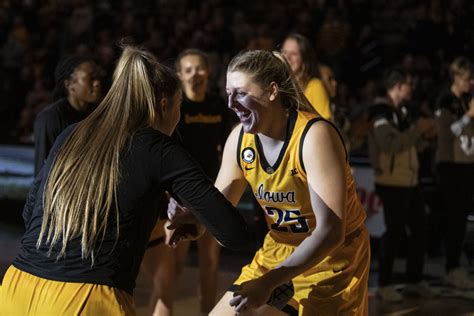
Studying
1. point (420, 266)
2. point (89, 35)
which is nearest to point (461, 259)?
point (420, 266)

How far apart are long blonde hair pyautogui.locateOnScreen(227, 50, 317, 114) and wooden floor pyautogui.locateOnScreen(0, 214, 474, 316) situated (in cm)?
291

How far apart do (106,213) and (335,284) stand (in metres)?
1.14

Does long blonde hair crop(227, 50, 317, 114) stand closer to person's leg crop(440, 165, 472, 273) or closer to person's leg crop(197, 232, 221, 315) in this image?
person's leg crop(197, 232, 221, 315)

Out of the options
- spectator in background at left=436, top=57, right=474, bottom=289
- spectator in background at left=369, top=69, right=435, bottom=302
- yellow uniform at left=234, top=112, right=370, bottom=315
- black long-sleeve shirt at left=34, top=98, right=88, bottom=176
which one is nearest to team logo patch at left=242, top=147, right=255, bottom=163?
yellow uniform at left=234, top=112, right=370, bottom=315

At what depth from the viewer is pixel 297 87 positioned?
11.6ft

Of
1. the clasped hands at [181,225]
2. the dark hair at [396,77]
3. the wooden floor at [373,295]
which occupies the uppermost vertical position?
the dark hair at [396,77]

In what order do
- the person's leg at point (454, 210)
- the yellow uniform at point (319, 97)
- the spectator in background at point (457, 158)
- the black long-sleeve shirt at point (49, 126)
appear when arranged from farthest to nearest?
1. the person's leg at point (454, 210)
2. the spectator in background at point (457, 158)
3. the yellow uniform at point (319, 97)
4. the black long-sleeve shirt at point (49, 126)

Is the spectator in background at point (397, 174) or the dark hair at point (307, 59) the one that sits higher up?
the dark hair at point (307, 59)

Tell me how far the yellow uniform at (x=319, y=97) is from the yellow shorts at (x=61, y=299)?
316 cm

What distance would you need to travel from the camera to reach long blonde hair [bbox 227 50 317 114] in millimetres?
3404

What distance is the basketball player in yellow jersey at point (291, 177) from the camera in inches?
128

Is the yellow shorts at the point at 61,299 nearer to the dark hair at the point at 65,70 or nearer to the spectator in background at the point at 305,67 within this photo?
the dark hair at the point at 65,70

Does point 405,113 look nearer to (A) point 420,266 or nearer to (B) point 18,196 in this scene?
(A) point 420,266

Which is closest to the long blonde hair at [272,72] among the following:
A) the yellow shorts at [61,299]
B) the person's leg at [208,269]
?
the yellow shorts at [61,299]
